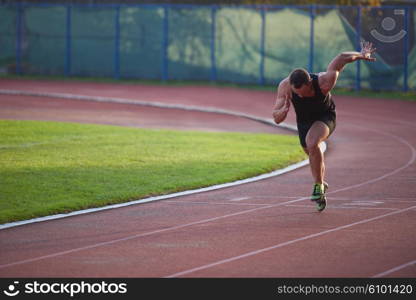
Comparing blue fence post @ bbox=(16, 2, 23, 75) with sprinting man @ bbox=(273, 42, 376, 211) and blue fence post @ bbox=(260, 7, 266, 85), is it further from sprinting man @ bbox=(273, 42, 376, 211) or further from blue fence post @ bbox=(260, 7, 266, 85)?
sprinting man @ bbox=(273, 42, 376, 211)

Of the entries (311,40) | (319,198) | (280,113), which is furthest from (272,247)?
(311,40)

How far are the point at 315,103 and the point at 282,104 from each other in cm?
67

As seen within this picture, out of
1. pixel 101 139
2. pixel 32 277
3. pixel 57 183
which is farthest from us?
pixel 101 139

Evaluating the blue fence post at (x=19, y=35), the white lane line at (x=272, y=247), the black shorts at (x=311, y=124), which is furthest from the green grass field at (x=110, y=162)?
the blue fence post at (x=19, y=35)

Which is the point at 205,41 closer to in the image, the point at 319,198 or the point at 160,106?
the point at 160,106

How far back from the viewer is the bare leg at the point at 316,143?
12.7m

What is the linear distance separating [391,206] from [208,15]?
24852mm

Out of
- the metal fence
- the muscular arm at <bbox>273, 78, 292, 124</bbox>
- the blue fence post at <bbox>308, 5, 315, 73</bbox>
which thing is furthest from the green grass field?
the blue fence post at <bbox>308, 5, 315, 73</bbox>

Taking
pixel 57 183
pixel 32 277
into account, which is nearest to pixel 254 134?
pixel 57 183

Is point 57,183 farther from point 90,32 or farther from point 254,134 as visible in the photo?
point 90,32

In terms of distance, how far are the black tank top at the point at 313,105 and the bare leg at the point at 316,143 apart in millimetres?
129

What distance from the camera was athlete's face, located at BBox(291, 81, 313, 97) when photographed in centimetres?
1212

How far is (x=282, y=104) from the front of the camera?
1223 cm

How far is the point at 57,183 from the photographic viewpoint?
14594mm
